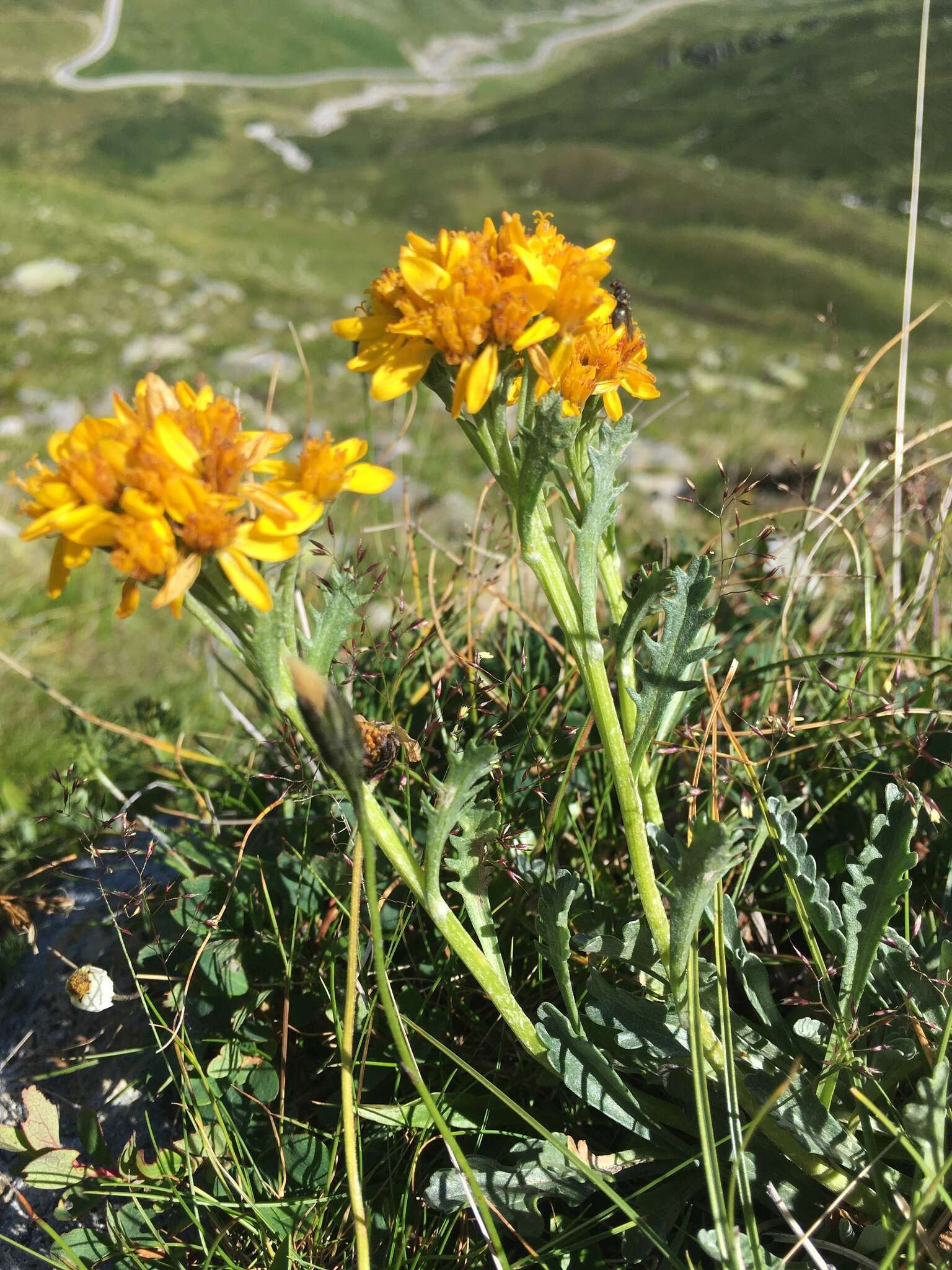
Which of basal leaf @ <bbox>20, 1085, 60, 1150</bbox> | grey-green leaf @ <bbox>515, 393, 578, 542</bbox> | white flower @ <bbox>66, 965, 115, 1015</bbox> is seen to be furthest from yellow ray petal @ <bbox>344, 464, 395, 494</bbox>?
basal leaf @ <bbox>20, 1085, 60, 1150</bbox>

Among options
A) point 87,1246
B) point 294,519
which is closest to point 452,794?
point 294,519

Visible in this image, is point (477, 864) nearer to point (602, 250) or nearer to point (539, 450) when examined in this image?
point (539, 450)

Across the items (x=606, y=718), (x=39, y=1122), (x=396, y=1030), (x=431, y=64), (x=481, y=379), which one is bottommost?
(x=39, y=1122)

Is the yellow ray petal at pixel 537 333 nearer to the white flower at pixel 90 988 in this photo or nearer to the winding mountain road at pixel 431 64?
the white flower at pixel 90 988

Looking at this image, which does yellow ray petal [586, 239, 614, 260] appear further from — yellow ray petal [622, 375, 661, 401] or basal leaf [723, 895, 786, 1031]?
basal leaf [723, 895, 786, 1031]

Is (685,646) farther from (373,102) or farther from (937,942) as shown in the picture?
(373,102)

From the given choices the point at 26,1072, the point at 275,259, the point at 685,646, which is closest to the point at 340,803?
the point at 685,646

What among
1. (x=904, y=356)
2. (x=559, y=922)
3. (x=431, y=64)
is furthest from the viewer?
(x=431, y=64)
